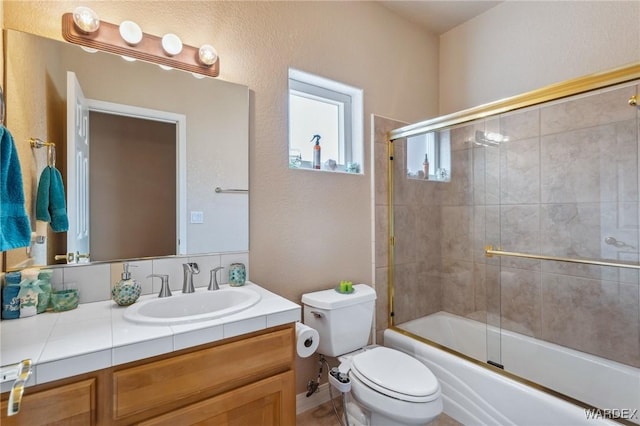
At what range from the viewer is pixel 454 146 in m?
2.19

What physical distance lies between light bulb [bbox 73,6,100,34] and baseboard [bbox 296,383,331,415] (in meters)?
2.06

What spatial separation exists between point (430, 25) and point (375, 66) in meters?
0.75

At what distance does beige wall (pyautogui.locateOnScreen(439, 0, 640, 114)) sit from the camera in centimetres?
178

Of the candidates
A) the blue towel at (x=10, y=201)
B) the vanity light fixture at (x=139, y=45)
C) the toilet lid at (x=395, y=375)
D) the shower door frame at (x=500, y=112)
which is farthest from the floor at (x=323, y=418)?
the vanity light fixture at (x=139, y=45)

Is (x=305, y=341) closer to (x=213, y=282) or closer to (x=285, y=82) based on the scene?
(x=213, y=282)

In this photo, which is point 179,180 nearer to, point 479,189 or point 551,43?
point 479,189

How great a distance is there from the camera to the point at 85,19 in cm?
123

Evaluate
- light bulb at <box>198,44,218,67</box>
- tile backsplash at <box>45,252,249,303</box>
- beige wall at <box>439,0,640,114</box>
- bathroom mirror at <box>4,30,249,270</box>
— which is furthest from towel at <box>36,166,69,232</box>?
beige wall at <box>439,0,640,114</box>

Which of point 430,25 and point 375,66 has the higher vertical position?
point 430,25

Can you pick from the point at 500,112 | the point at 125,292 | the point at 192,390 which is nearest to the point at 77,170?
the point at 125,292

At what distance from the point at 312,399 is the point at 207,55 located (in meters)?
1.99

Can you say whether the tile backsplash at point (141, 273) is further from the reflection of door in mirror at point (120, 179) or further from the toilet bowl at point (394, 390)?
the toilet bowl at point (394, 390)

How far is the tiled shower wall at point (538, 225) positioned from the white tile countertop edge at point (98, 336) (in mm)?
1503

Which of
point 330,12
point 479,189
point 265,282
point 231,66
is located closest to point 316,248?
point 265,282
